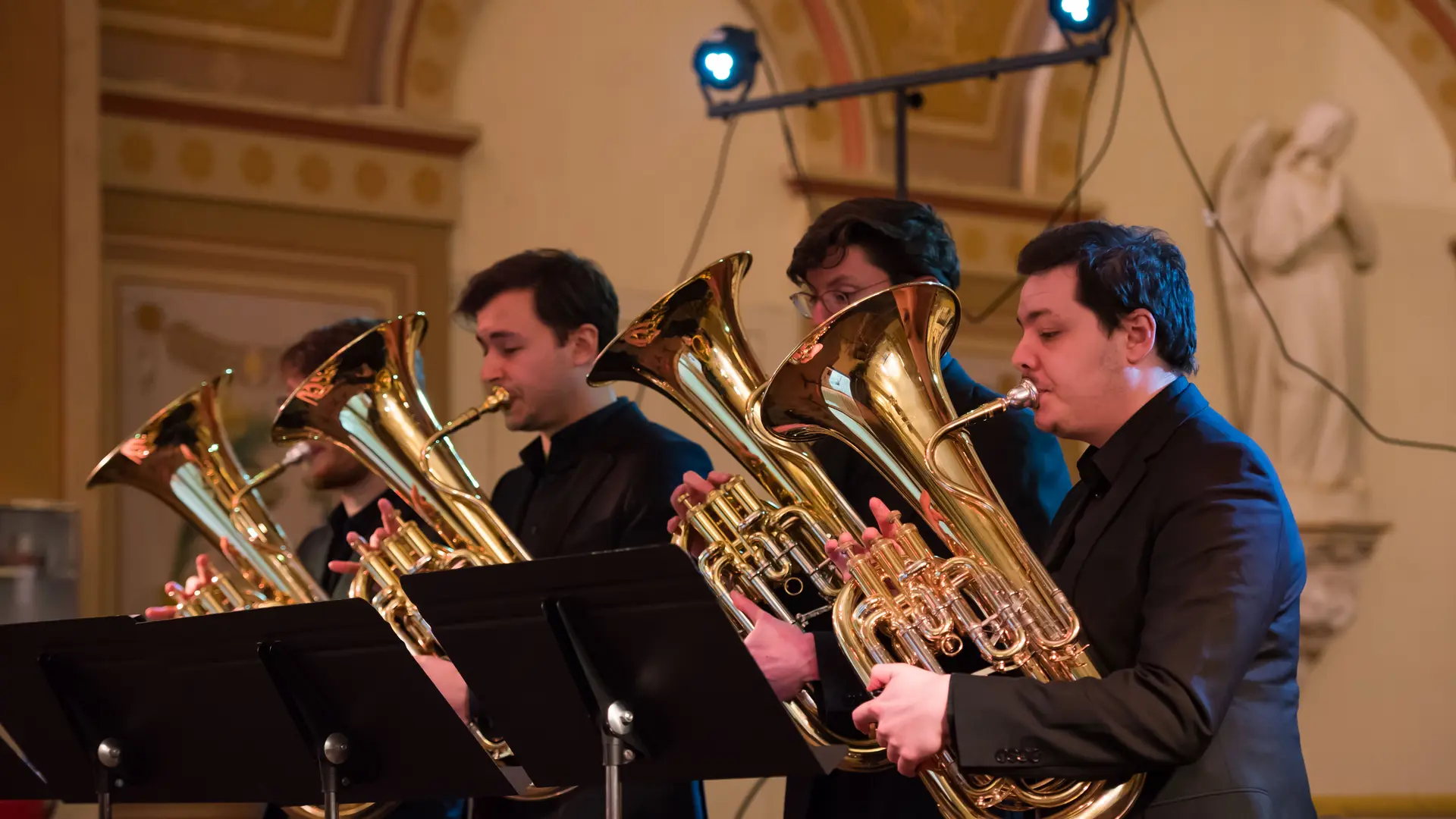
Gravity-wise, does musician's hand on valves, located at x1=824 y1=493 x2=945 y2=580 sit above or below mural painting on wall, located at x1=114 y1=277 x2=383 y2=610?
below

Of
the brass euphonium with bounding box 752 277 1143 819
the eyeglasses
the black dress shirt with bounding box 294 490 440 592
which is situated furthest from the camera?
the black dress shirt with bounding box 294 490 440 592

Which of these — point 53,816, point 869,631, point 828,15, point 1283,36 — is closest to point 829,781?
point 869,631

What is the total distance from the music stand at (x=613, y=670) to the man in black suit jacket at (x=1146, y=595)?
0.16m

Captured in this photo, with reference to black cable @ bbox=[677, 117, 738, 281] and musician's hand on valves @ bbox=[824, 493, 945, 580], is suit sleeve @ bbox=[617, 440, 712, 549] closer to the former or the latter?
musician's hand on valves @ bbox=[824, 493, 945, 580]

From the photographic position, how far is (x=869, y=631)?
218cm

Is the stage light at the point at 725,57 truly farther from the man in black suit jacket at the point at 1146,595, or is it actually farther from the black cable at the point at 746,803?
the man in black suit jacket at the point at 1146,595

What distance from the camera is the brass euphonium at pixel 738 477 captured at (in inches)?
97.0

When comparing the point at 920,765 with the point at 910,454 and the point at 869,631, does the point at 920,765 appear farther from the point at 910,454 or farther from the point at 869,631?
the point at 910,454

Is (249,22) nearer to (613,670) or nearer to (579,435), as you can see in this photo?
(579,435)

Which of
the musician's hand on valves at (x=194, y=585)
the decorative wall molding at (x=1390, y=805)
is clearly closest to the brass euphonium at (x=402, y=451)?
the musician's hand on valves at (x=194, y=585)

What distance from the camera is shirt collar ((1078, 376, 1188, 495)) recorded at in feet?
7.12

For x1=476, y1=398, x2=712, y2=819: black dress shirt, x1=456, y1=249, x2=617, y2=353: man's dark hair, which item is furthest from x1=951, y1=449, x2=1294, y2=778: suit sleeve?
x1=456, y1=249, x2=617, y2=353: man's dark hair

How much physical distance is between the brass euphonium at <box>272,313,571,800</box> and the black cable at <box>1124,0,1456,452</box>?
14.3 feet

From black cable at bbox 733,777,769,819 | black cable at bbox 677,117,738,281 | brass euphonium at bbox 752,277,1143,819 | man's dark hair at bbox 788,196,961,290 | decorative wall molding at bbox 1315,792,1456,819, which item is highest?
black cable at bbox 677,117,738,281
